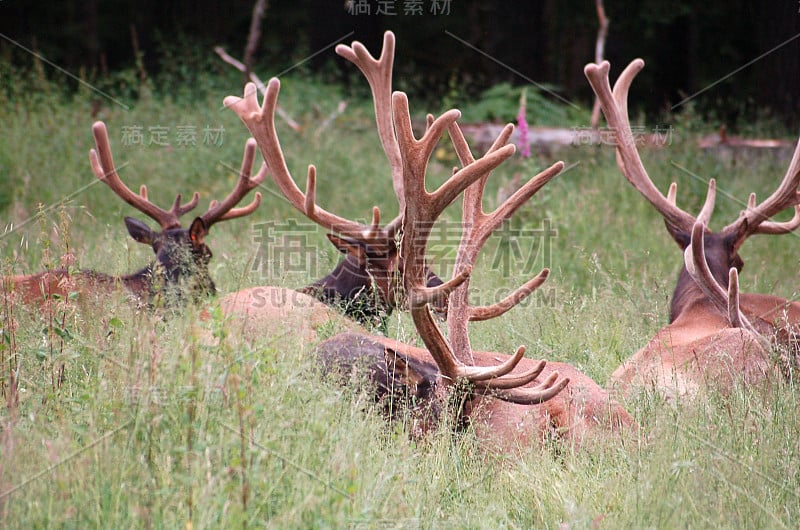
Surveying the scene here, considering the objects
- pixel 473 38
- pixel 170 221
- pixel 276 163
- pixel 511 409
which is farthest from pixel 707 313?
pixel 473 38

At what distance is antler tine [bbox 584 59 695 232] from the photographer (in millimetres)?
6574

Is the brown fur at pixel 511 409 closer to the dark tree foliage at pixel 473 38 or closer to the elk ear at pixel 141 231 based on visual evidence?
the elk ear at pixel 141 231

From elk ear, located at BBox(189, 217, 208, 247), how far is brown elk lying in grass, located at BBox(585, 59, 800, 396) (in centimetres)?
289

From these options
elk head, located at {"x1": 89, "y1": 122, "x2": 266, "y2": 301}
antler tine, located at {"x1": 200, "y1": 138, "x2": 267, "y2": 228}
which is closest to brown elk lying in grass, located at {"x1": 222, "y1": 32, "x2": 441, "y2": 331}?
elk head, located at {"x1": 89, "y1": 122, "x2": 266, "y2": 301}

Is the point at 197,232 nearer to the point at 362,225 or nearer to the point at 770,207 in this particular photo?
the point at 362,225

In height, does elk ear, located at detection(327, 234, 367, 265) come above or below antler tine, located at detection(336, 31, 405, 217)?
below

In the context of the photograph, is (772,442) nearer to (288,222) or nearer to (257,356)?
(257,356)

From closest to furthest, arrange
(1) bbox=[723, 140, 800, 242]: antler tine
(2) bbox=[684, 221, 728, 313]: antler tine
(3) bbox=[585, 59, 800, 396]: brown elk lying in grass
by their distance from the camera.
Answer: (3) bbox=[585, 59, 800, 396]: brown elk lying in grass → (2) bbox=[684, 221, 728, 313]: antler tine → (1) bbox=[723, 140, 800, 242]: antler tine

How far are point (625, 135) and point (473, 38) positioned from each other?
1159 cm

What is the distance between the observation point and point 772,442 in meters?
3.78

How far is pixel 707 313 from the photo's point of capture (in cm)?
586

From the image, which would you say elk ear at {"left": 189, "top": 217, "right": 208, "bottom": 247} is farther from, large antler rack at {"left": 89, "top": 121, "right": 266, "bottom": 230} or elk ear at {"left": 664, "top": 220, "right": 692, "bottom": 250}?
elk ear at {"left": 664, "top": 220, "right": 692, "bottom": 250}

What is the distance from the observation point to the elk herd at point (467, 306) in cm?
412

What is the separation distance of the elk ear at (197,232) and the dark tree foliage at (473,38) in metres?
6.91
